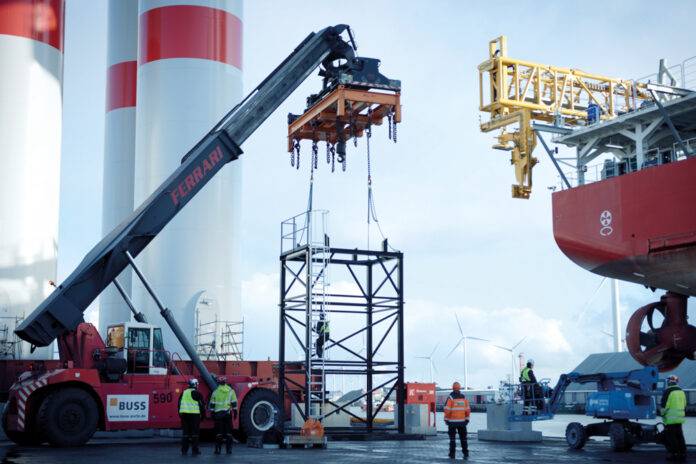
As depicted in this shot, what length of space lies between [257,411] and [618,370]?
69.8 metres

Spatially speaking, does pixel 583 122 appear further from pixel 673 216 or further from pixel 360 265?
pixel 360 265

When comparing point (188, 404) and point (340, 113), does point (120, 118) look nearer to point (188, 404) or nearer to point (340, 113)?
point (340, 113)

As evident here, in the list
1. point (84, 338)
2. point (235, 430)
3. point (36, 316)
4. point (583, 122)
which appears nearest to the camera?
point (36, 316)

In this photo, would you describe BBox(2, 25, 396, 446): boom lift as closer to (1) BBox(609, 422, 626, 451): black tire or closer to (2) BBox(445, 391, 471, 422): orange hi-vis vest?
(2) BBox(445, 391, 471, 422): orange hi-vis vest

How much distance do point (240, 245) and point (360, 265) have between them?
26.3 ft

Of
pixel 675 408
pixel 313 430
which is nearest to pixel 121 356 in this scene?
pixel 313 430

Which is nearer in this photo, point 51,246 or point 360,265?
point 360,265

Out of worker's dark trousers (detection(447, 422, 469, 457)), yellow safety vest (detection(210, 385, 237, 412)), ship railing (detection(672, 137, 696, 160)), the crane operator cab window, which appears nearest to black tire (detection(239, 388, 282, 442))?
the crane operator cab window

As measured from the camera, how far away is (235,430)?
19906 mm

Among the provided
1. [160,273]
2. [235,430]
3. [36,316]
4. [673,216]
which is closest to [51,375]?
[36,316]

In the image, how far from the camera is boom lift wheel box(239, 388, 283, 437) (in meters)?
19.5

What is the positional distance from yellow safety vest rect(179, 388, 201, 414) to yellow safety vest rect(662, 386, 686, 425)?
9.27 m

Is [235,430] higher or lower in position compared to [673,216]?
lower

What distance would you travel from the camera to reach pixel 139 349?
19203mm
